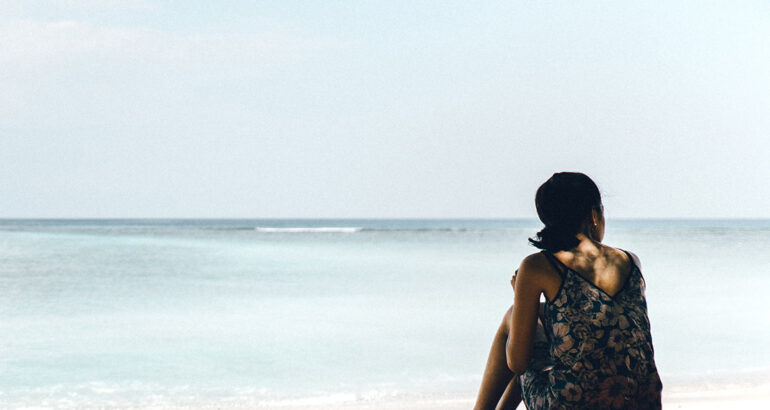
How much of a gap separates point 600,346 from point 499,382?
382 mm

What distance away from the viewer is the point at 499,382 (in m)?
2.01

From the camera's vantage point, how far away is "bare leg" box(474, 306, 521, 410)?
6.48 ft

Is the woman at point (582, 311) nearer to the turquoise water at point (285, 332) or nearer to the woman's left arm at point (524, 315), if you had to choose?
the woman's left arm at point (524, 315)

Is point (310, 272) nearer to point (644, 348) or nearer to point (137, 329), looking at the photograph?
point (137, 329)

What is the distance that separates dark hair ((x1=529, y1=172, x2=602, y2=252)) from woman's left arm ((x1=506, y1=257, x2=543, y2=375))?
0.09 metres

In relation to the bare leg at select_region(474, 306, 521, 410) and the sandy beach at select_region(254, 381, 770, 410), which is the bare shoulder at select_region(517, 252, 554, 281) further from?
the sandy beach at select_region(254, 381, 770, 410)

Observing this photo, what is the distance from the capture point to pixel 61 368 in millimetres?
4688

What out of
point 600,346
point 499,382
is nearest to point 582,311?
point 600,346

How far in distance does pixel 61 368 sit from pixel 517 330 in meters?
3.83

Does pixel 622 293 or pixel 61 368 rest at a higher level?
pixel 622 293

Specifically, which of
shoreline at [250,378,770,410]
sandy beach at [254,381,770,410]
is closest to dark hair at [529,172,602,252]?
sandy beach at [254,381,770,410]

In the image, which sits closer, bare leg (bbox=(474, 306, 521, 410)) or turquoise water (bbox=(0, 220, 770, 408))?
bare leg (bbox=(474, 306, 521, 410))

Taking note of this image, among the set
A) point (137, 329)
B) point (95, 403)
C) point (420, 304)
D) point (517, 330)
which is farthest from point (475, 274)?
point (517, 330)

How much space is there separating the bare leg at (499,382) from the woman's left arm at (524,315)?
102mm
